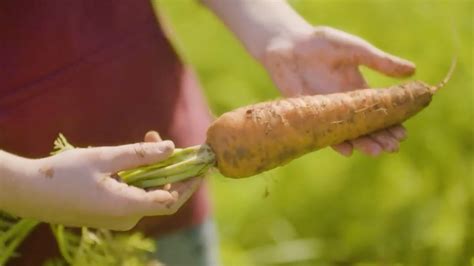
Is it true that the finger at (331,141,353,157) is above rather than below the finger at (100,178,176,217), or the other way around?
below

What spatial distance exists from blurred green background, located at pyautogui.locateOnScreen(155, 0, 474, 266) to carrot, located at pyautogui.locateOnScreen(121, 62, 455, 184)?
1071 millimetres

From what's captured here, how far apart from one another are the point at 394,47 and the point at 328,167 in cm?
35

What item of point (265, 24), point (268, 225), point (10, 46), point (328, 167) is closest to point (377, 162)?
point (328, 167)

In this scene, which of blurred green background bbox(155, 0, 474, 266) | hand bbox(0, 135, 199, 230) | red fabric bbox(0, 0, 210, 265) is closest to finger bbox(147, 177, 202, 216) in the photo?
hand bbox(0, 135, 199, 230)

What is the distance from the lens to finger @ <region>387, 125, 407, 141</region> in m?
1.89

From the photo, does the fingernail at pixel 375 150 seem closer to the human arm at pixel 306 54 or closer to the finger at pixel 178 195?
the human arm at pixel 306 54

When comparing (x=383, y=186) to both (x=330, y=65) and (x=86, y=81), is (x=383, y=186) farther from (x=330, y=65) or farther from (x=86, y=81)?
(x=86, y=81)

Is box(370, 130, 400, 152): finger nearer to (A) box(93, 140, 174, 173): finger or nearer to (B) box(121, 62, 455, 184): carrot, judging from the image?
(B) box(121, 62, 455, 184): carrot

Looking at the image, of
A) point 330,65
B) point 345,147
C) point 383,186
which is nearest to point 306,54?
point 330,65

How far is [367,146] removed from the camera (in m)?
1.87

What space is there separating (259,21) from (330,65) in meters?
0.13

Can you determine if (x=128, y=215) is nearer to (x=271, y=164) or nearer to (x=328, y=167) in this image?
(x=271, y=164)

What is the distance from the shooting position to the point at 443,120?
10.0ft

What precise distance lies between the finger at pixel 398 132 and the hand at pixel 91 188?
1.48ft
